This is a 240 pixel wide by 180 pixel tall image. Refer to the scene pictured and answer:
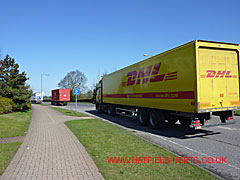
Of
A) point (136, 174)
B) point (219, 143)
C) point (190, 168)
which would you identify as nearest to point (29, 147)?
point (136, 174)

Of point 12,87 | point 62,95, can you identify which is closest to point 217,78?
point 12,87

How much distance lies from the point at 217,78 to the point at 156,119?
3556 millimetres

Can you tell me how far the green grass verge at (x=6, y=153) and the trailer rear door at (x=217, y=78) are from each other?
654 cm

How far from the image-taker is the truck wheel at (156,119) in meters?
9.39

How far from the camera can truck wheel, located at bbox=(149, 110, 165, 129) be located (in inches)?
370

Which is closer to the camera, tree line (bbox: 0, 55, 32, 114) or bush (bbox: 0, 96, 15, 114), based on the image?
bush (bbox: 0, 96, 15, 114)

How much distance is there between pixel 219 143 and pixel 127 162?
4.07 metres

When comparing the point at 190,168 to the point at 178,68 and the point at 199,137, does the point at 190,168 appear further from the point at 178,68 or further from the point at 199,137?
the point at 178,68

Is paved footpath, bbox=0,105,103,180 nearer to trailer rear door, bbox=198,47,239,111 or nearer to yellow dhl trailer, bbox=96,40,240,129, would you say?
yellow dhl trailer, bbox=96,40,240,129

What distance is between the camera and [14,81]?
20141mm

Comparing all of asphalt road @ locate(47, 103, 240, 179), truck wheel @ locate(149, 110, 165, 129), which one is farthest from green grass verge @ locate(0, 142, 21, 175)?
truck wheel @ locate(149, 110, 165, 129)

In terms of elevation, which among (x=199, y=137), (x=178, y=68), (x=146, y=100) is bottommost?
(x=199, y=137)

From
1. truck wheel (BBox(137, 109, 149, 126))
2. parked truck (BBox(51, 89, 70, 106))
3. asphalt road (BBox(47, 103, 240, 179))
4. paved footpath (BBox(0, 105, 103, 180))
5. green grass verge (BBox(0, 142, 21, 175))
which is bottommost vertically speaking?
asphalt road (BBox(47, 103, 240, 179))

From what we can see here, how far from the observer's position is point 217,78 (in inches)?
299
